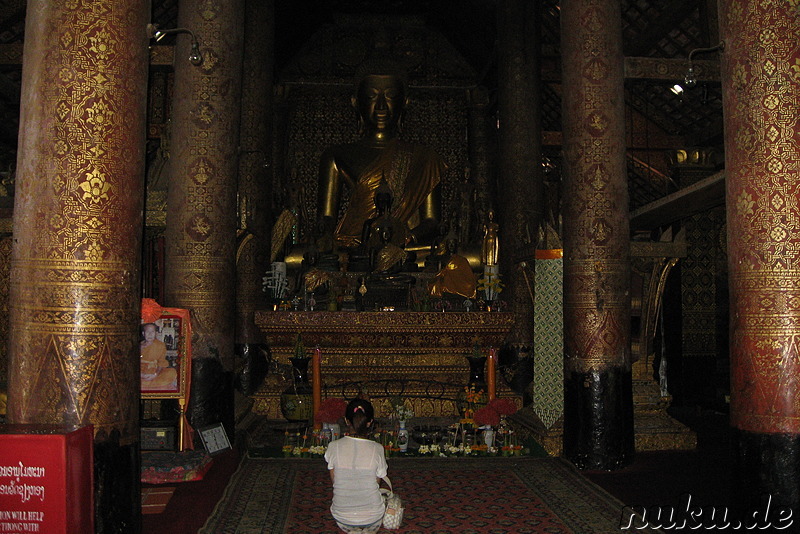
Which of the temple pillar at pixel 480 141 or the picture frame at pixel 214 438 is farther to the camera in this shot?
the temple pillar at pixel 480 141

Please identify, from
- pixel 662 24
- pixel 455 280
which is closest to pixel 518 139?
pixel 455 280

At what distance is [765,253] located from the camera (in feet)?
13.9

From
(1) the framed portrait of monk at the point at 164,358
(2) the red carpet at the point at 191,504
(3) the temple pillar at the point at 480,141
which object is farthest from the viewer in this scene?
(3) the temple pillar at the point at 480,141

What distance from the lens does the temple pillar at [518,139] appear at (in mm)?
11305

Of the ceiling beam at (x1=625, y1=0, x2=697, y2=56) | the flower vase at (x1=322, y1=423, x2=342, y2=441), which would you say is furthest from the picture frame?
the ceiling beam at (x1=625, y1=0, x2=697, y2=56)

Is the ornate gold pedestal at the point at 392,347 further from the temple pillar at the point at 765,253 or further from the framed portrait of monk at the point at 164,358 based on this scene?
the temple pillar at the point at 765,253

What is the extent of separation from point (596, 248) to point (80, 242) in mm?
4366

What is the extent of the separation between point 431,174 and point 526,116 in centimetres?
296

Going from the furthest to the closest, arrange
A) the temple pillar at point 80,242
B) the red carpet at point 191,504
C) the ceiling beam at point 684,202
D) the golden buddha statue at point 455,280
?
the golden buddha statue at point 455,280 < the ceiling beam at point 684,202 < the red carpet at point 191,504 < the temple pillar at point 80,242

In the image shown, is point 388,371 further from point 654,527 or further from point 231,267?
point 654,527

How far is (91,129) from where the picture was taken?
11.6 ft

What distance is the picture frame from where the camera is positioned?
617 centimetres

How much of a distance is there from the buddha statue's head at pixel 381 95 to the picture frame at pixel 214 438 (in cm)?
910

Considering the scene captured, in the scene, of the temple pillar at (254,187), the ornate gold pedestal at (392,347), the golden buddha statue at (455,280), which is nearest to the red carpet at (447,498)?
the ornate gold pedestal at (392,347)
